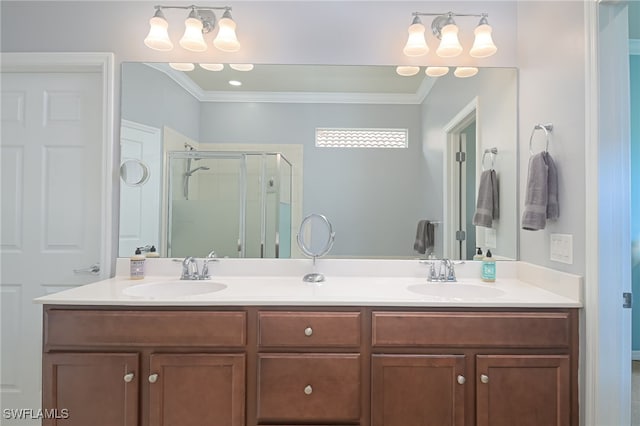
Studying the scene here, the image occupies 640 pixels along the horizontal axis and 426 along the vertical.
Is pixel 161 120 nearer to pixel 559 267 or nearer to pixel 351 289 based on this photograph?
pixel 351 289

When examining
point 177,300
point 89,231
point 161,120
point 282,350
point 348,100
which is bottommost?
point 282,350

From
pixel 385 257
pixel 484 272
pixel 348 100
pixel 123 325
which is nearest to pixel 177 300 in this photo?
pixel 123 325

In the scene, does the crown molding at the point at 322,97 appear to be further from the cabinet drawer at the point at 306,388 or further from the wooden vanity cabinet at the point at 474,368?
the cabinet drawer at the point at 306,388

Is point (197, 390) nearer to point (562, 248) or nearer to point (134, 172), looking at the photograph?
point (134, 172)

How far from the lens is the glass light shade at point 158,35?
1.70 meters

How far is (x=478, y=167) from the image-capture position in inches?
73.7

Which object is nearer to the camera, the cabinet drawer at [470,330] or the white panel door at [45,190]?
the cabinet drawer at [470,330]

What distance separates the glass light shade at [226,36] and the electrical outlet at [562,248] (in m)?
1.88

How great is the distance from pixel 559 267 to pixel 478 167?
2.21 ft

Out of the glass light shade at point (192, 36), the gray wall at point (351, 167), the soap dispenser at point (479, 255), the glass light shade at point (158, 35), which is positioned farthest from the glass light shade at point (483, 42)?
the glass light shade at point (158, 35)

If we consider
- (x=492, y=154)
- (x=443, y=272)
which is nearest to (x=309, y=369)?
(x=443, y=272)

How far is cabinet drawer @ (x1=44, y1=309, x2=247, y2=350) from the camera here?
4.25 ft

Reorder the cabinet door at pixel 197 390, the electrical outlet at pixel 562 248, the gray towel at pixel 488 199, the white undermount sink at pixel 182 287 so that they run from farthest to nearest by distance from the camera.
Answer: the gray towel at pixel 488 199
the white undermount sink at pixel 182 287
the electrical outlet at pixel 562 248
the cabinet door at pixel 197 390

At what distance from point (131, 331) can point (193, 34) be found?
149 centimetres
